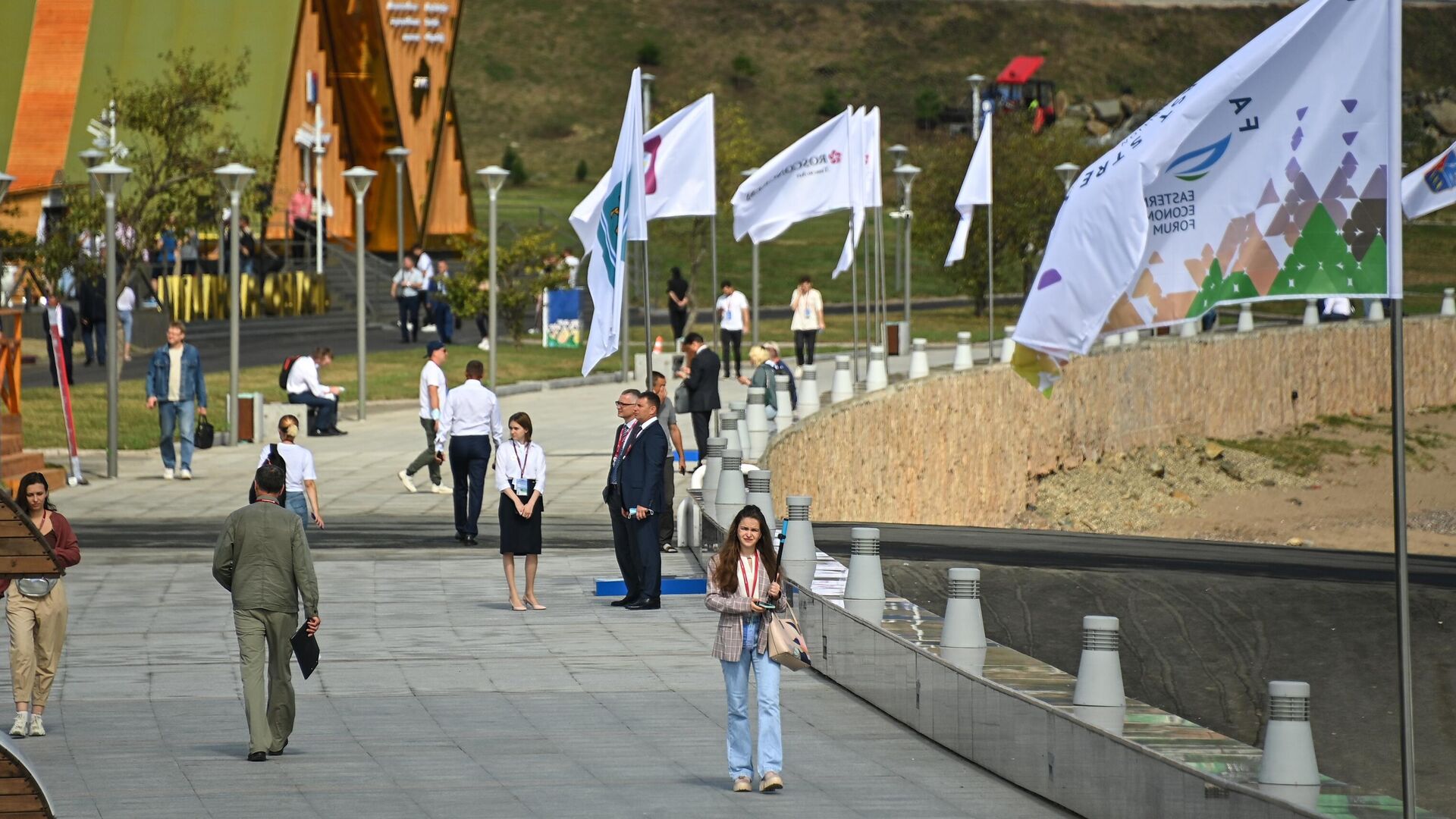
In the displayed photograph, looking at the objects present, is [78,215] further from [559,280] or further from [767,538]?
[767,538]

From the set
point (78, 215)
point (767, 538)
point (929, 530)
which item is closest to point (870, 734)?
point (767, 538)

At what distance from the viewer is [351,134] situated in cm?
5706

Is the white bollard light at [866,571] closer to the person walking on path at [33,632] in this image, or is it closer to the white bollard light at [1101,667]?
the white bollard light at [1101,667]

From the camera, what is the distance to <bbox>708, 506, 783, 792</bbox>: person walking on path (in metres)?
9.75

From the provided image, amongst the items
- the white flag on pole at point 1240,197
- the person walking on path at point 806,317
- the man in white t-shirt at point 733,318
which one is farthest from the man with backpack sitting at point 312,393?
the white flag on pole at point 1240,197

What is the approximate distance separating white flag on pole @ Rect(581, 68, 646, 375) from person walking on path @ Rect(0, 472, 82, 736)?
5.71 m

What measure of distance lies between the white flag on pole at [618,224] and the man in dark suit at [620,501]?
4.38 ft

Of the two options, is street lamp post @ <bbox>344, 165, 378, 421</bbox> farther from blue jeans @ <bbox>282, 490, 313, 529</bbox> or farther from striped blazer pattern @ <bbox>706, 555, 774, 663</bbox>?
striped blazer pattern @ <bbox>706, 555, 774, 663</bbox>

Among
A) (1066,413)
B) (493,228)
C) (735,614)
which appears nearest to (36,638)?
(735,614)

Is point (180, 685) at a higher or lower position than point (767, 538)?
lower

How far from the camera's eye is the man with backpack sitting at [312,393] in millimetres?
28422

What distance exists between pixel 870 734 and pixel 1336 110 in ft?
14.8

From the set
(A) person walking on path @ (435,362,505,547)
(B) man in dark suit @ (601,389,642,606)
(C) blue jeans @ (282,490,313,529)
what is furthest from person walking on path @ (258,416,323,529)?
(B) man in dark suit @ (601,389,642,606)

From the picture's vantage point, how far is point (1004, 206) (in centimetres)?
5603
